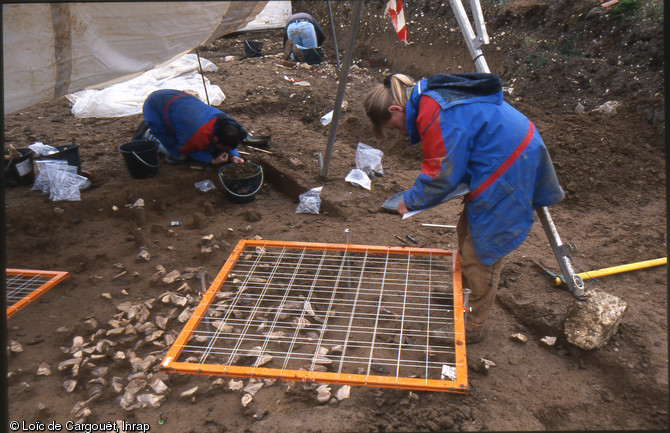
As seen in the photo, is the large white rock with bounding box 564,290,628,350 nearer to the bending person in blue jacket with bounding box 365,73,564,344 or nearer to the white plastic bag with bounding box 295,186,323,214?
the bending person in blue jacket with bounding box 365,73,564,344

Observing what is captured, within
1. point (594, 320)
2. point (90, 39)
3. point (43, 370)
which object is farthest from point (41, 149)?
point (594, 320)

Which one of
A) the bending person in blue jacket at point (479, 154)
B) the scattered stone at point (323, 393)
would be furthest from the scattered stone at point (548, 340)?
the scattered stone at point (323, 393)

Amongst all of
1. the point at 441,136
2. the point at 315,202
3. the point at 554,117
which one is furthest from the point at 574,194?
the point at 441,136

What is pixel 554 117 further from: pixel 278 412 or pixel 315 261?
pixel 278 412

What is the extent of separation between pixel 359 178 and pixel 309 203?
2.61 feet

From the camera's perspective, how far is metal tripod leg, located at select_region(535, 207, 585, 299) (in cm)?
345

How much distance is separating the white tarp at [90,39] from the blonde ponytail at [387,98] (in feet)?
8.04

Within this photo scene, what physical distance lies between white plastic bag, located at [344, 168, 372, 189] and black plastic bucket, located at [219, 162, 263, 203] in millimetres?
1096

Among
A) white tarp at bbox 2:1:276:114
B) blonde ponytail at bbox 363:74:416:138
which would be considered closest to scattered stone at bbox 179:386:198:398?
blonde ponytail at bbox 363:74:416:138

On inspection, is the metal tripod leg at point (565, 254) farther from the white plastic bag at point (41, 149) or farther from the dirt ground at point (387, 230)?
the white plastic bag at point (41, 149)

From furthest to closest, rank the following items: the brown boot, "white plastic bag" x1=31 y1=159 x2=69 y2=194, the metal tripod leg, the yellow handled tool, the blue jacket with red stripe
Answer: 1. the brown boot
2. "white plastic bag" x1=31 y1=159 x2=69 y2=194
3. the yellow handled tool
4. the metal tripod leg
5. the blue jacket with red stripe

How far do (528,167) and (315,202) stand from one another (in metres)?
2.93

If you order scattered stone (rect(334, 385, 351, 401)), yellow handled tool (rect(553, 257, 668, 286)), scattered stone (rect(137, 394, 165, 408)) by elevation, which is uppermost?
yellow handled tool (rect(553, 257, 668, 286))

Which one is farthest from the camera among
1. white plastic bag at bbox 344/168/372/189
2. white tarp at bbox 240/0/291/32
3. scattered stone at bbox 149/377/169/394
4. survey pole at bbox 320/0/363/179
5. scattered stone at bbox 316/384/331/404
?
white tarp at bbox 240/0/291/32
